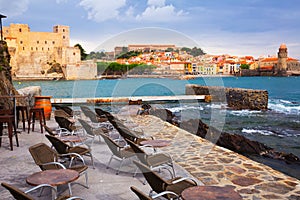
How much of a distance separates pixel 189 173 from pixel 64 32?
7038 centimetres

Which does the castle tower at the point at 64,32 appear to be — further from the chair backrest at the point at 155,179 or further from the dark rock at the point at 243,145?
the chair backrest at the point at 155,179

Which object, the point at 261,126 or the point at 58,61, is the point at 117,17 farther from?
the point at 58,61

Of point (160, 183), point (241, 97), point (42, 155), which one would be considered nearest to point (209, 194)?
point (160, 183)

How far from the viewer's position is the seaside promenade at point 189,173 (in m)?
3.70

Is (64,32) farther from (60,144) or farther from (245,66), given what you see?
(60,144)

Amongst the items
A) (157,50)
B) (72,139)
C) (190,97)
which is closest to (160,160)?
(72,139)

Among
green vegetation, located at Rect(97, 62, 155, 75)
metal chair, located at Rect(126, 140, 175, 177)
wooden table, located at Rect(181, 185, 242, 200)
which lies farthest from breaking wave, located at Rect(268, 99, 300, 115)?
wooden table, located at Rect(181, 185, 242, 200)

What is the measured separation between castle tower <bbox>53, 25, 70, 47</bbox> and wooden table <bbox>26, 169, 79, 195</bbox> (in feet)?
229

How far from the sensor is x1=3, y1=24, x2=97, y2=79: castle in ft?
208

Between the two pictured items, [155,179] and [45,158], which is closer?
[155,179]

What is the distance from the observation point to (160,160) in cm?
416

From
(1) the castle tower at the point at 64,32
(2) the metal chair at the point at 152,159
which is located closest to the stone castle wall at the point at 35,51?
(1) the castle tower at the point at 64,32

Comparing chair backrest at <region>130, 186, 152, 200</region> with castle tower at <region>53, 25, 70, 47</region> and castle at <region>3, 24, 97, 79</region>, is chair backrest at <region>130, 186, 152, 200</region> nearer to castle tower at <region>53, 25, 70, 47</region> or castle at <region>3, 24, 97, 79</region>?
castle at <region>3, 24, 97, 79</region>

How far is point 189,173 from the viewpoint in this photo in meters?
4.51
